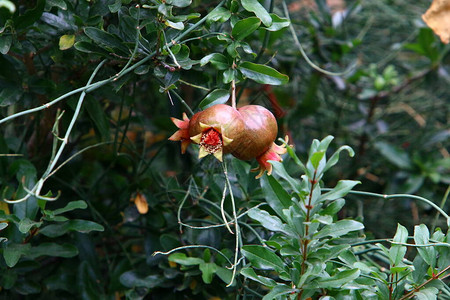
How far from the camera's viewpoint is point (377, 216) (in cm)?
135

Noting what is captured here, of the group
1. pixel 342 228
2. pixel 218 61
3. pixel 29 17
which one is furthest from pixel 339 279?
pixel 29 17

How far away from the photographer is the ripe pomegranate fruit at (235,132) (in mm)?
653

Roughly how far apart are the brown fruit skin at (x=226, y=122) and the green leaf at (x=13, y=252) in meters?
0.32

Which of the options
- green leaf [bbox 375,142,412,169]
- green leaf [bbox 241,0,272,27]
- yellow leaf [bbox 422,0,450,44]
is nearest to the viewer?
green leaf [bbox 241,0,272,27]

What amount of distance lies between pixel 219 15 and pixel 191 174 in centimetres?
30

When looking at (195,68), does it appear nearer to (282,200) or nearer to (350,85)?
(282,200)

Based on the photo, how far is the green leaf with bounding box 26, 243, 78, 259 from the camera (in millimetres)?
831

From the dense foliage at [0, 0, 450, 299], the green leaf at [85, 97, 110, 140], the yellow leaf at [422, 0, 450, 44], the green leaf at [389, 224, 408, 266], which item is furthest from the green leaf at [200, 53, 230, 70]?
the yellow leaf at [422, 0, 450, 44]

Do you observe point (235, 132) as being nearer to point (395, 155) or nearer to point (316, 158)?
point (316, 158)

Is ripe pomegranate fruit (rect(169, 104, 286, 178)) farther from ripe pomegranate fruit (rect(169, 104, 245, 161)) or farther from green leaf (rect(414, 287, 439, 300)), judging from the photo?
green leaf (rect(414, 287, 439, 300))

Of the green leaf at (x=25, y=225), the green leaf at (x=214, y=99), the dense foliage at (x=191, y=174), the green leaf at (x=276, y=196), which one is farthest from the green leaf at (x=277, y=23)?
the green leaf at (x=25, y=225)

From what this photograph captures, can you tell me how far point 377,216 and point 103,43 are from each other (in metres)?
0.90

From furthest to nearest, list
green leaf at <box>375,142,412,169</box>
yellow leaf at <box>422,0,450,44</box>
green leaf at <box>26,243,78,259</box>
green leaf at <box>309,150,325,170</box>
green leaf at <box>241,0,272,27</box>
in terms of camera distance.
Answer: green leaf at <box>375,142,412,169</box>, yellow leaf at <box>422,0,450,44</box>, green leaf at <box>26,243,78,259</box>, green leaf at <box>241,0,272,27</box>, green leaf at <box>309,150,325,170</box>

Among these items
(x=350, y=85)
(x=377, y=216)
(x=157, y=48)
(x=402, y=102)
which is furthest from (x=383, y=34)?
(x=157, y=48)
